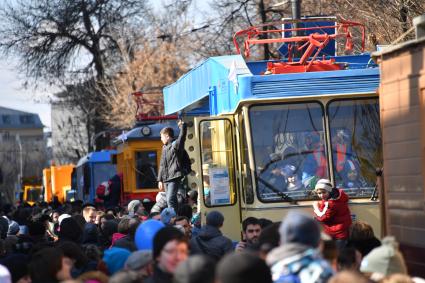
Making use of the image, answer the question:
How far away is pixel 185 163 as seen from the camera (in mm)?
16781

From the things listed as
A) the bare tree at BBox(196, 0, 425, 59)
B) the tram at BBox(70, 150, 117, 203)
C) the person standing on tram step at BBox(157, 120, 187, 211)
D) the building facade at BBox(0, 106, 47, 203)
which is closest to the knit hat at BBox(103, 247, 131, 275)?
the person standing on tram step at BBox(157, 120, 187, 211)

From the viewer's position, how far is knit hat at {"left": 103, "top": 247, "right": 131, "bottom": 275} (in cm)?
992

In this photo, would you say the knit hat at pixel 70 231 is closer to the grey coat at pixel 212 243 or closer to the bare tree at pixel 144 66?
the grey coat at pixel 212 243

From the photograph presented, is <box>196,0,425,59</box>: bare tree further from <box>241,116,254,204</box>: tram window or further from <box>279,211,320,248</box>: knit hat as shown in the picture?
<box>279,211,320,248</box>: knit hat

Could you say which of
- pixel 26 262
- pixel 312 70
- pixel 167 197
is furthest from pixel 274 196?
pixel 26 262

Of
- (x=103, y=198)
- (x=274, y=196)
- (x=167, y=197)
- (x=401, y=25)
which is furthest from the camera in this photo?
(x=103, y=198)

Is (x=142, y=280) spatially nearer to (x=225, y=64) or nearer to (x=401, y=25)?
(x=225, y=64)

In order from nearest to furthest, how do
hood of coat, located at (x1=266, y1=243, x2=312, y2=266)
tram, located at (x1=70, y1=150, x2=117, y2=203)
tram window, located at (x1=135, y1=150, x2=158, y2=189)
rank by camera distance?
hood of coat, located at (x1=266, y1=243, x2=312, y2=266)
tram window, located at (x1=135, y1=150, x2=158, y2=189)
tram, located at (x1=70, y1=150, x2=117, y2=203)

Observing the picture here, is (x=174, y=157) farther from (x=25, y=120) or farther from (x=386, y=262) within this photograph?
(x=25, y=120)

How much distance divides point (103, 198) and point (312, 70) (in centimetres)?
1542

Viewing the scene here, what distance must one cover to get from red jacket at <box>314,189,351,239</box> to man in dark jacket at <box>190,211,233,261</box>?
1.63m

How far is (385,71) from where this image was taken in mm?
11211

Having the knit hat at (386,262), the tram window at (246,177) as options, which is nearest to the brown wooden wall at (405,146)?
the knit hat at (386,262)

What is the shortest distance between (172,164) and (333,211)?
3928mm
